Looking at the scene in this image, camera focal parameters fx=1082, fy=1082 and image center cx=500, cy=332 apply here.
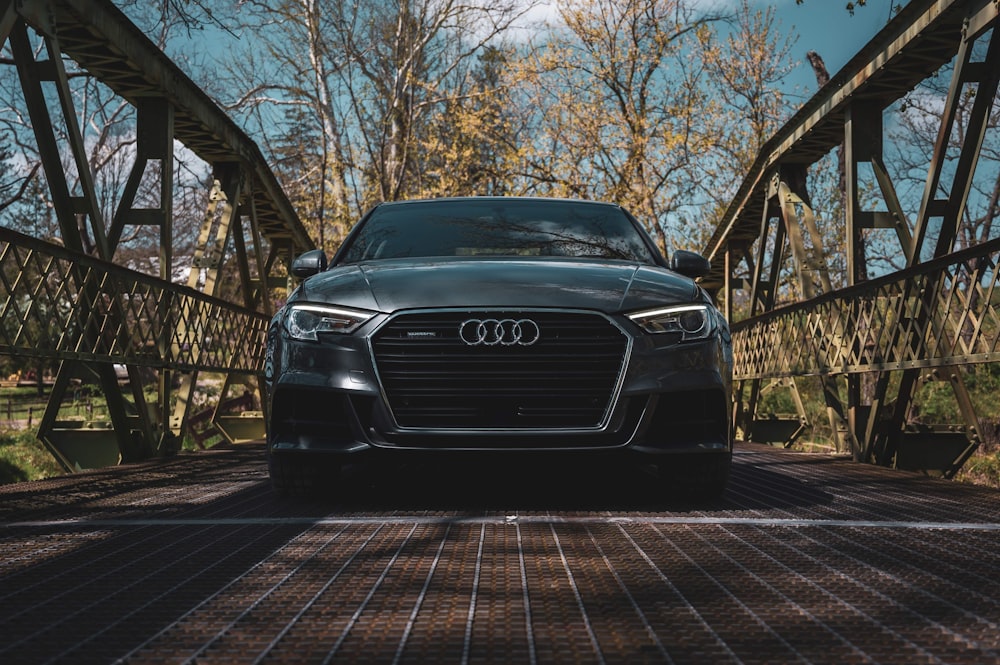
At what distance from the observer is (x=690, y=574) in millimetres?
3775

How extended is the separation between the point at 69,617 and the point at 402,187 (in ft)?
106

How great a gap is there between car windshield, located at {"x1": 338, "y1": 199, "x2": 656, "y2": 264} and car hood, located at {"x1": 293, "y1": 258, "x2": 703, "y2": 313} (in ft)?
2.37

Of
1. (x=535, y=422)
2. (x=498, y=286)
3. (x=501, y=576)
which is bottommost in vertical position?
(x=501, y=576)

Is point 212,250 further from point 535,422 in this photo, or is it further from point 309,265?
Answer: point 535,422

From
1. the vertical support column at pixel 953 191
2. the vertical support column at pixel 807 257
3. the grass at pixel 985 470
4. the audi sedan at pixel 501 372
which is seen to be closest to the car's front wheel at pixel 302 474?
the audi sedan at pixel 501 372

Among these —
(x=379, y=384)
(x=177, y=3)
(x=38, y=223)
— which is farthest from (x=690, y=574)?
(x=38, y=223)

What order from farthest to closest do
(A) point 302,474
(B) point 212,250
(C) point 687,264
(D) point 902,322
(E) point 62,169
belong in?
(B) point 212,250
(D) point 902,322
(E) point 62,169
(C) point 687,264
(A) point 302,474

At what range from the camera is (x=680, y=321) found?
18.6ft

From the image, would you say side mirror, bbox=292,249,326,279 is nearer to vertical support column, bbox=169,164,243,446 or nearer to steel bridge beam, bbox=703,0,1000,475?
steel bridge beam, bbox=703,0,1000,475

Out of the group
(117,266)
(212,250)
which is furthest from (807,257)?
(117,266)

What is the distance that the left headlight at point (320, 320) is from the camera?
18.3ft

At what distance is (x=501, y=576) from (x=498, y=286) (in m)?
2.16

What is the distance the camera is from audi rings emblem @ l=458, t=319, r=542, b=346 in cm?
543

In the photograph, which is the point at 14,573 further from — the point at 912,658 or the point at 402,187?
the point at 402,187
